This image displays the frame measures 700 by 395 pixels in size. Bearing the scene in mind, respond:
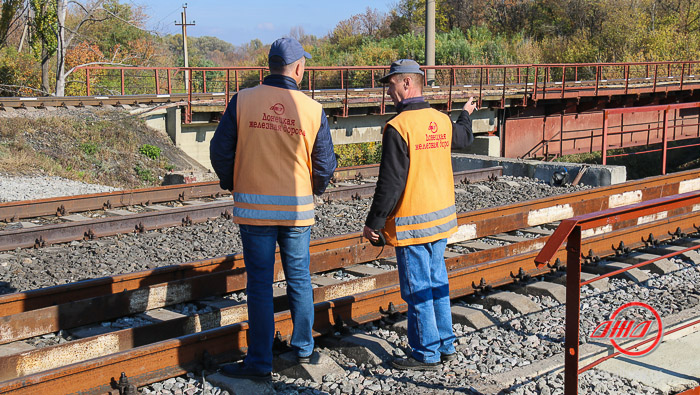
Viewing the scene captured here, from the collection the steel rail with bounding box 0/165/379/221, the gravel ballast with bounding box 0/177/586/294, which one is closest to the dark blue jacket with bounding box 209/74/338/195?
the gravel ballast with bounding box 0/177/586/294

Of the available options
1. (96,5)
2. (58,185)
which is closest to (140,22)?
(96,5)

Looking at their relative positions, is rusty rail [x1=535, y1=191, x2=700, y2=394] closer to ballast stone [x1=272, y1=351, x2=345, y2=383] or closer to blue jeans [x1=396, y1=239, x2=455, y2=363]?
blue jeans [x1=396, y1=239, x2=455, y2=363]

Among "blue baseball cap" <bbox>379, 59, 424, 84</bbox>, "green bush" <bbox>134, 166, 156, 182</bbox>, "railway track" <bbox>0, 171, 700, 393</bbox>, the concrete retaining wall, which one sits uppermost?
"blue baseball cap" <bbox>379, 59, 424, 84</bbox>

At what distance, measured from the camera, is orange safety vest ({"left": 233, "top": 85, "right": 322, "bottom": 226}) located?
4371 millimetres

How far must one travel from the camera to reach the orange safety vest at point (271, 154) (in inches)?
172

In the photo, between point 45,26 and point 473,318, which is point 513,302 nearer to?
point 473,318

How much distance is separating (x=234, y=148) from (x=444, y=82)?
29.9 metres

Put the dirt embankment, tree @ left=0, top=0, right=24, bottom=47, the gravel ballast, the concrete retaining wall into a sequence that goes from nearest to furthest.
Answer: the gravel ballast
the concrete retaining wall
the dirt embankment
tree @ left=0, top=0, right=24, bottom=47

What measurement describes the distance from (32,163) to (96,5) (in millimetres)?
16270

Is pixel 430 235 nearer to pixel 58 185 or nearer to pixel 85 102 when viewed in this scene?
pixel 58 185

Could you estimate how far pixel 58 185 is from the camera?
1361 centimetres

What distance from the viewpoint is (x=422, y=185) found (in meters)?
4.66

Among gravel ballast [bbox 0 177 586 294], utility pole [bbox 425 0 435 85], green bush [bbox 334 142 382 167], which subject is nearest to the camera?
gravel ballast [bbox 0 177 586 294]

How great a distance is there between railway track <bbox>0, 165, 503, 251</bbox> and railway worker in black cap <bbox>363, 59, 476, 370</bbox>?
5215 mm
